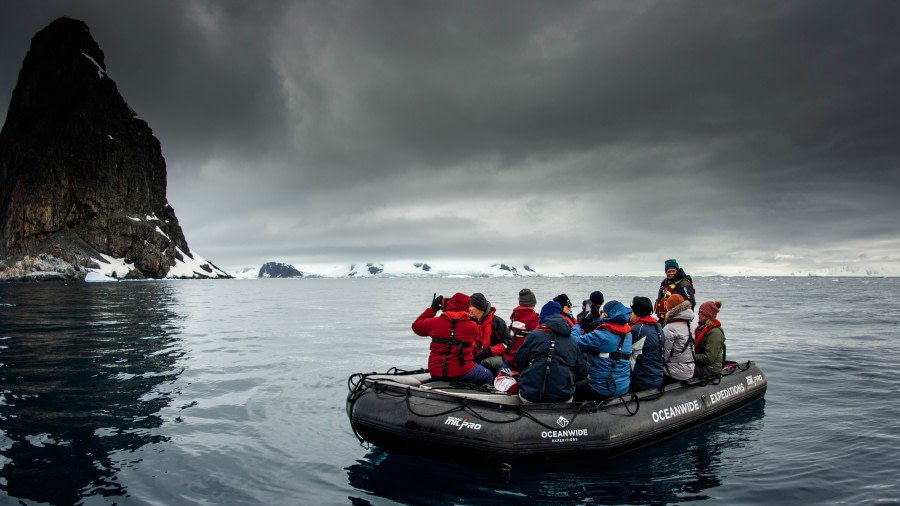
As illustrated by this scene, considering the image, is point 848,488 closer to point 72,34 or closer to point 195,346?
point 195,346

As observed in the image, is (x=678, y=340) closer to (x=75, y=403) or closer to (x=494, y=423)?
(x=494, y=423)

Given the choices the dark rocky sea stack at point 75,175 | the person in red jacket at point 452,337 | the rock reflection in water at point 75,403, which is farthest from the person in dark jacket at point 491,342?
the dark rocky sea stack at point 75,175

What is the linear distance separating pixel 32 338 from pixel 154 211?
15878cm

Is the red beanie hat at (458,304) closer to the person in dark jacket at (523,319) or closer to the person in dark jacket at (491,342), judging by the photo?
the person in dark jacket at (491,342)

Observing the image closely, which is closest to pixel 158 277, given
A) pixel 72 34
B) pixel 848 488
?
pixel 72 34

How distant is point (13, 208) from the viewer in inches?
4680

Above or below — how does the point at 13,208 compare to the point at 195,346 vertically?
above

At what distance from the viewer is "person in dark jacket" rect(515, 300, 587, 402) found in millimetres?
8070

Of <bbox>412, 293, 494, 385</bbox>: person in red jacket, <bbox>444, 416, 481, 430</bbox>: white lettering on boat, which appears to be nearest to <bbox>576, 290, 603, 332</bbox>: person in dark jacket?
<bbox>412, 293, 494, 385</bbox>: person in red jacket

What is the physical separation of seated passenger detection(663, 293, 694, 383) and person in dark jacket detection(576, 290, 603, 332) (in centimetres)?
251

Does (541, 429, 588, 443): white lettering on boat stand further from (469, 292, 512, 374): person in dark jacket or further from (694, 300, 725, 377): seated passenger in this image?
(694, 300, 725, 377): seated passenger

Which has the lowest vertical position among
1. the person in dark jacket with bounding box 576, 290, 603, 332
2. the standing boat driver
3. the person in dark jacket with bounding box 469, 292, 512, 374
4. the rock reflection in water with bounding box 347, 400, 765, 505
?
the rock reflection in water with bounding box 347, 400, 765, 505

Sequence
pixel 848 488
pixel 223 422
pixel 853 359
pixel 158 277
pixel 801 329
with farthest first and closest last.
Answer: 1. pixel 158 277
2. pixel 801 329
3. pixel 853 359
4. pixel 223 422
5. pixel 848 488

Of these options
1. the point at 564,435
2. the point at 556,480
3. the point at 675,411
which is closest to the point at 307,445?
the point at 556,480
